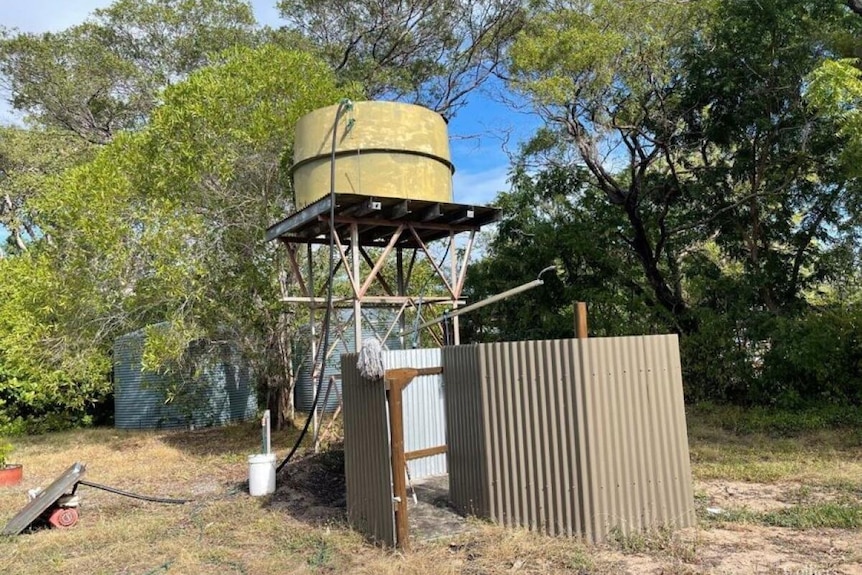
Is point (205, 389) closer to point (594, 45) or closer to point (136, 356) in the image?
point (136, 356)

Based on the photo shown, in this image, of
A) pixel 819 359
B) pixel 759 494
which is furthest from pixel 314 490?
pixel 819 359

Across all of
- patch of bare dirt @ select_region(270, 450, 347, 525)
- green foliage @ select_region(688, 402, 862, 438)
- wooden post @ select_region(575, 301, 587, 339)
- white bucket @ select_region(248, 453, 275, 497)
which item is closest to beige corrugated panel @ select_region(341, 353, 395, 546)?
patch of bare dirt @ select_region(270, 450, 347, 525)

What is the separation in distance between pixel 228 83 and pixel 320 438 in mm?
5568

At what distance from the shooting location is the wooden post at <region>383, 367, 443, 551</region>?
487 centimetres

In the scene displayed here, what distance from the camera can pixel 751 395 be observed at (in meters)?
11.9

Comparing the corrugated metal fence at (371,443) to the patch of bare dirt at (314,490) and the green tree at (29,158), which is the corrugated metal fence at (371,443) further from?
the green tree at (29,158)

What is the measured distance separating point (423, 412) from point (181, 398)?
8734 millimetres

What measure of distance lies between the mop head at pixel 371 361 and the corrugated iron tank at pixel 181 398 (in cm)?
954

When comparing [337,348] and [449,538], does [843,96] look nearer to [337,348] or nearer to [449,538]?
[449,538]

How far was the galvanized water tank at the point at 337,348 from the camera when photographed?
11258 millimetres

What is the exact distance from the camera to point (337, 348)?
16359 millimetres

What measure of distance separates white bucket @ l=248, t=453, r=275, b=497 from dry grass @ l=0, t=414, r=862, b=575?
0.19m

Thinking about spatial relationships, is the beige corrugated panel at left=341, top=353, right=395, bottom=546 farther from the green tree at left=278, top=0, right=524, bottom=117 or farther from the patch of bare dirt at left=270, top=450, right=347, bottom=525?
the green tree at left=278, top=0, right=524, bottom=117


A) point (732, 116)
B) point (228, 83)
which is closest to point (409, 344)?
point (228, 83)
